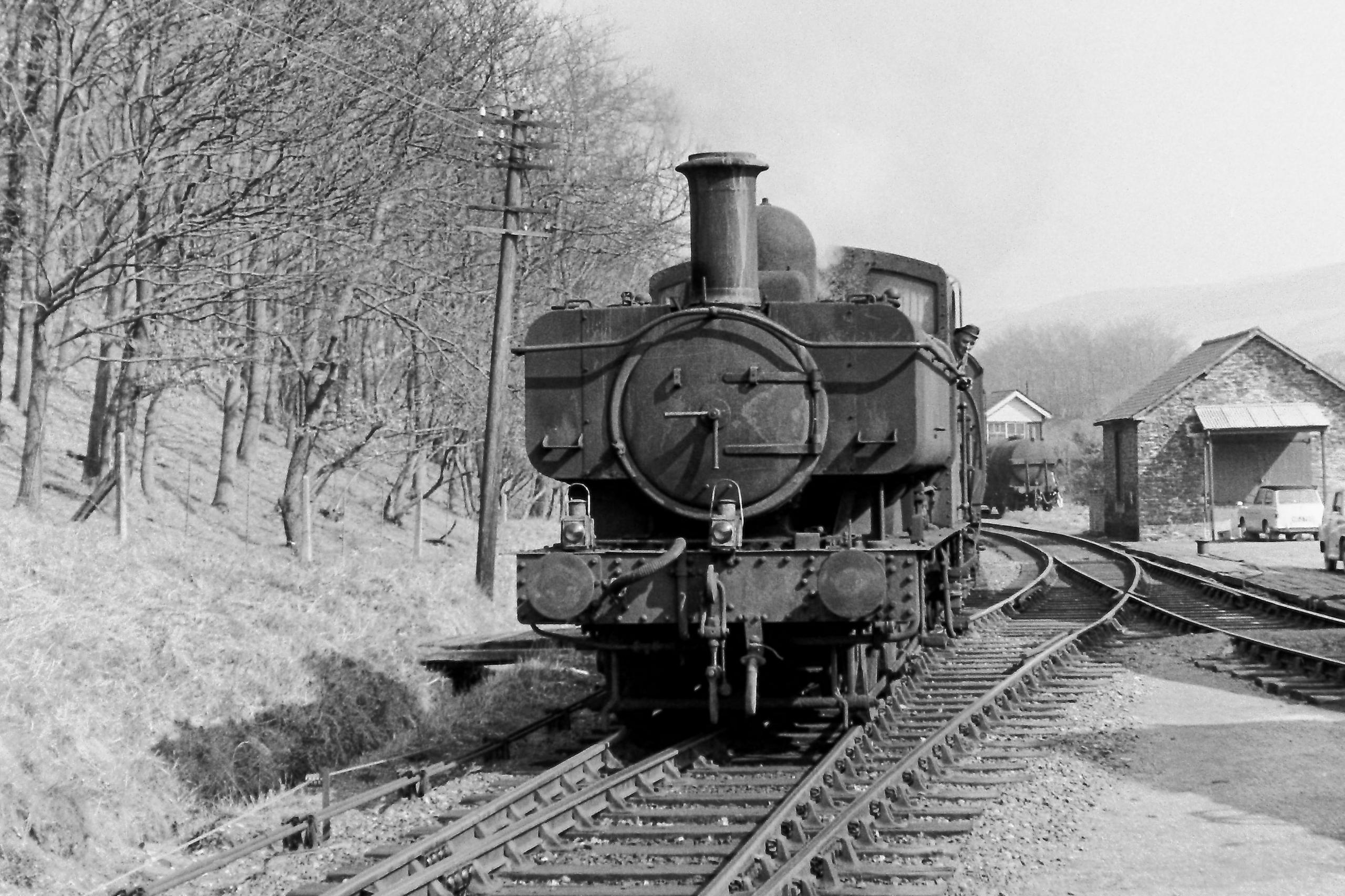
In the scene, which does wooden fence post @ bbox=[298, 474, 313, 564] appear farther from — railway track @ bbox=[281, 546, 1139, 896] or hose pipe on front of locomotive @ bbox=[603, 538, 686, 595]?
hose pipe on front of locomotive @ bbox=[603, 538, 686, 595]

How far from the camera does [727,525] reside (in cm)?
762

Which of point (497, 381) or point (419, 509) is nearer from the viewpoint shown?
point (497, 381)

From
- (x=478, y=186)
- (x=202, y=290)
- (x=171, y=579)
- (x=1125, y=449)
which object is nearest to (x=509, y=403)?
(x=478, y=186)

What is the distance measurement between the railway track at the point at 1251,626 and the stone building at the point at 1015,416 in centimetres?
4887

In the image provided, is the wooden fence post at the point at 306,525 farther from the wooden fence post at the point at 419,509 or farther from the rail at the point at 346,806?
the rail at the point at 346,806

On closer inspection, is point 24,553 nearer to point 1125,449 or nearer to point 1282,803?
point 1282,803

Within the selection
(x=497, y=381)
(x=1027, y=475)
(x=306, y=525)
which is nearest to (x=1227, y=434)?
(x=1027, y=475)

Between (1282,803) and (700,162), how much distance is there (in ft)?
15.0

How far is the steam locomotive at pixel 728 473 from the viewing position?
764 centimetres

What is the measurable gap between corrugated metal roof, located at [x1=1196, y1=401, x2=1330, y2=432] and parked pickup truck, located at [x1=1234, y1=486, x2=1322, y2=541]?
10.2 ft

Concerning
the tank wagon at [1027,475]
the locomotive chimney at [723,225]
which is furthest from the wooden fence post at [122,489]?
the tank wagon at [1027,475]

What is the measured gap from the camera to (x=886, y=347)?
26.5 feet

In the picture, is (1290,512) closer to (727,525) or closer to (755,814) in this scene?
(727,525)

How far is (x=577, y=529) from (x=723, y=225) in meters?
1.95
